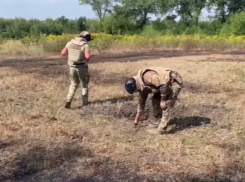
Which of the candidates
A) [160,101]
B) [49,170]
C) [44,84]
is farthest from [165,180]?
[44,84]

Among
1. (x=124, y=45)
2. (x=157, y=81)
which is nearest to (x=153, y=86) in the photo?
(x=157, y=81)

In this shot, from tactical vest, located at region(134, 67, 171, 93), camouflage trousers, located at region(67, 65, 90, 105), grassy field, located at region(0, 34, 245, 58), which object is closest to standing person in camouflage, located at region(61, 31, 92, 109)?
camouflage trousers, located at region(67, 65, 90, 105)

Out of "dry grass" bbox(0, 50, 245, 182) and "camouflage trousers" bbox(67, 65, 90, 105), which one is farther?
"camouflage trousers" bbox(67, 65, 90, 105)

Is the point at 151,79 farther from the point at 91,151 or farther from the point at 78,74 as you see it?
the point at 78,74

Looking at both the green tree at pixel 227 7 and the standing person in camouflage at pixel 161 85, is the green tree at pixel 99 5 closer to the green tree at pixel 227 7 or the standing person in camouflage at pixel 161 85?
the green tree at pixel 227 7

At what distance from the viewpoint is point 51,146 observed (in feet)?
22.4

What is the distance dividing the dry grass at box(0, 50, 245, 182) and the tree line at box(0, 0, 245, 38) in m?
25.9

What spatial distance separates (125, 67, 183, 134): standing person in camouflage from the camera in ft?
24.0

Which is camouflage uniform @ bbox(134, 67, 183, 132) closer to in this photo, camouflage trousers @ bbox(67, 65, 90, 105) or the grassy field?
camouflage trousers @ bbox(67, 65, 90, 105)

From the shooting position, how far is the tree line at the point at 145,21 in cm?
3771

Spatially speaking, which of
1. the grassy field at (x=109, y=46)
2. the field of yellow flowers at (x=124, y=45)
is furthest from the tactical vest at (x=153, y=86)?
the field of yellow flowers at (x=124, y=45)

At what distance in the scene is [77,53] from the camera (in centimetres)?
900

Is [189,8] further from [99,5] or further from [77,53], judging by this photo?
[77,53]

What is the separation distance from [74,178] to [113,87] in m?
5.72
